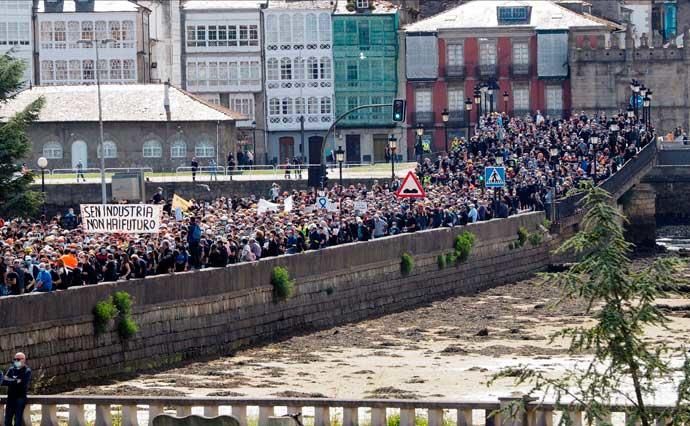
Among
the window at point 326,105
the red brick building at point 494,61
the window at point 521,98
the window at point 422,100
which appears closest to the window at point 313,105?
the window at point 326,105

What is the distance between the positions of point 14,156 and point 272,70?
172ft

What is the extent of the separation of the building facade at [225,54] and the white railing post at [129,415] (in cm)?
8577

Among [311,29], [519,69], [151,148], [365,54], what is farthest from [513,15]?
[151,148]

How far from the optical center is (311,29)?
11531 cm

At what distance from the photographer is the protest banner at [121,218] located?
4756 cm

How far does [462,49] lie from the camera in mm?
115250

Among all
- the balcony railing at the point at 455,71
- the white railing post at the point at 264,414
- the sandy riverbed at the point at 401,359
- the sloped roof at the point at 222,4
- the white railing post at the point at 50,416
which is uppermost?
the sloped roof at the point at 222,4

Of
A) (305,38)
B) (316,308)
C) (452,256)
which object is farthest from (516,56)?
(316,308)

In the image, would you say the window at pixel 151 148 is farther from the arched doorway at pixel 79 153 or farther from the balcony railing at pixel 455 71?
the balcony railing at pixel 455 71

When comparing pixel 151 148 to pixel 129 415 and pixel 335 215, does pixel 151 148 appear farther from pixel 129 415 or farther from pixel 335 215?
pixel 129 415

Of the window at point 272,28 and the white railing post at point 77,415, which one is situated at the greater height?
the window at point 272,28

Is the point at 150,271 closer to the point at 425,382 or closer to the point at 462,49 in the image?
the point at 425,382

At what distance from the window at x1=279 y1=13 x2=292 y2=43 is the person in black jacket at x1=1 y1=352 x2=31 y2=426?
8540 centimetres

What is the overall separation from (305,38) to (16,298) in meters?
76.2
